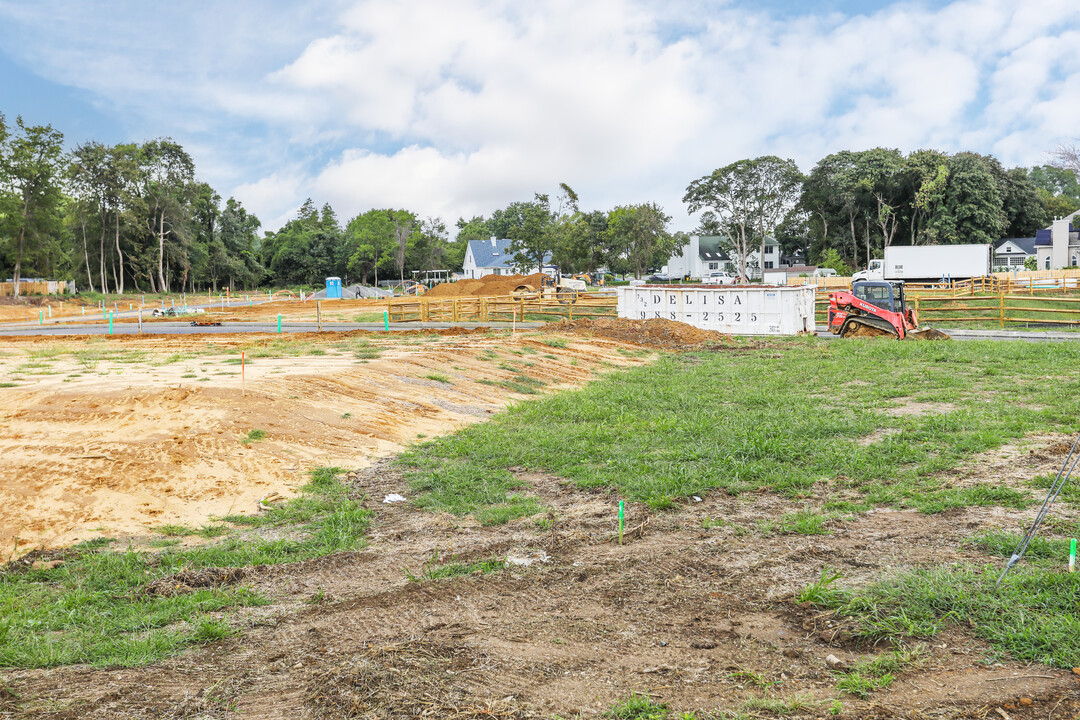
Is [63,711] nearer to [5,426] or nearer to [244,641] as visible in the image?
[244,641]

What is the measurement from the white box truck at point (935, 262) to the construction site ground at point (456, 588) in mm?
52139

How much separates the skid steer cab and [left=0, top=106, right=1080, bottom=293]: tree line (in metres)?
39.9

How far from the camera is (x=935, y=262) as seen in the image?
Answer: 55.5 metres

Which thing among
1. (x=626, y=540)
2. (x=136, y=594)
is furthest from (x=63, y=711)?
(x=626, y=540)

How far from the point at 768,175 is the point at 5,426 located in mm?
77534

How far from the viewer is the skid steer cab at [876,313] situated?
2342 centimetres

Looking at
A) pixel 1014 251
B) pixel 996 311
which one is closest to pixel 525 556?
pixel 996 311

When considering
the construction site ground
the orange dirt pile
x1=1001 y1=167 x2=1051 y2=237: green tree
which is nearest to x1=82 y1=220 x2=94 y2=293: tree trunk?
the orange dirt pile

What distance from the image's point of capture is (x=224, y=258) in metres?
80.7

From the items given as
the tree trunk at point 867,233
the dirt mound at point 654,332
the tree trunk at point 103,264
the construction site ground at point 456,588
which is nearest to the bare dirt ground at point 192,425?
the construction site ground at point 456,588

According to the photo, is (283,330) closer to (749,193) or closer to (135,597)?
(135,597)

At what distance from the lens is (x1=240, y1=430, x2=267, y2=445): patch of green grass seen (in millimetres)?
9613

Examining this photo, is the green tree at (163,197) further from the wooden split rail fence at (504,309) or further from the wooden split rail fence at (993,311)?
the wooden split rail fence at (993,311)

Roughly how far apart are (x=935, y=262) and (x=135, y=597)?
60983 mm
